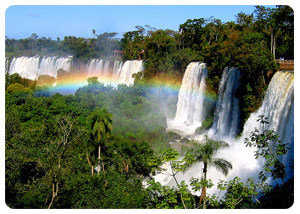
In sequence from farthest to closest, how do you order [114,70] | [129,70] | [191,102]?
[114,70] < [129,70] < [191,102]

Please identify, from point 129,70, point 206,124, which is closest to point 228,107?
point 206,124

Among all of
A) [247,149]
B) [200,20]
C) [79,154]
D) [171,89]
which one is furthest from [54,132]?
[200,20]

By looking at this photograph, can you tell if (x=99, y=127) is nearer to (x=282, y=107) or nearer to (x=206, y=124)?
(x=282, y=107)

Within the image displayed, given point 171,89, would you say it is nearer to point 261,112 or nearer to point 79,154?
point 261,112

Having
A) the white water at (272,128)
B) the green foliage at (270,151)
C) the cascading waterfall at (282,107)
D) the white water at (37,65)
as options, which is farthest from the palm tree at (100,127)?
the white water at (37,65)

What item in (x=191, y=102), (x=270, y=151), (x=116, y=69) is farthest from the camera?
(x=116, y=69)

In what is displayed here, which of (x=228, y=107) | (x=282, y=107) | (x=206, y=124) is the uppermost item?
(x=282, y=107)
